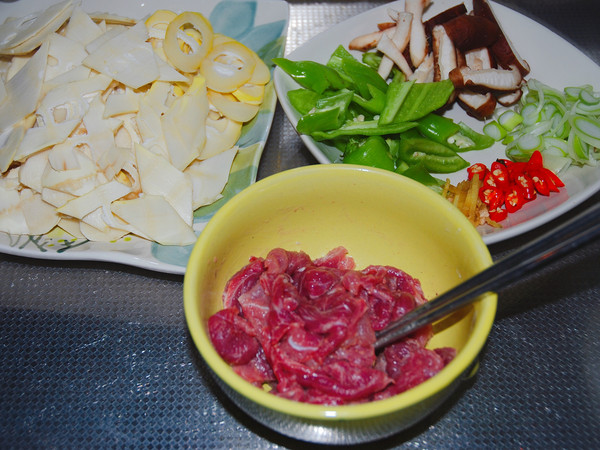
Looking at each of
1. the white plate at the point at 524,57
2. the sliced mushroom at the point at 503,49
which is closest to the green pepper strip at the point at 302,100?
the white plate at the point at 524,57

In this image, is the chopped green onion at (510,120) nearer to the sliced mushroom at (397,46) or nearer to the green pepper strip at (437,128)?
the green pepper strip at (437,128)

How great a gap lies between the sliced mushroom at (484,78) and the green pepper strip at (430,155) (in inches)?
12.5

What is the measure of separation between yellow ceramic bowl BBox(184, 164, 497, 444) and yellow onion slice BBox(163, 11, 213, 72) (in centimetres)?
94

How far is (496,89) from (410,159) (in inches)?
20.2

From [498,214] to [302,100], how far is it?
2.84 feet

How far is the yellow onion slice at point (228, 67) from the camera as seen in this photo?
7.10ft

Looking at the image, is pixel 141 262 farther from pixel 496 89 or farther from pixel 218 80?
pixel 496 89

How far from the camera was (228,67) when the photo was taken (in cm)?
218

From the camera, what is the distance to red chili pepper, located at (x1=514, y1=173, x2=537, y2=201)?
77.0 inches

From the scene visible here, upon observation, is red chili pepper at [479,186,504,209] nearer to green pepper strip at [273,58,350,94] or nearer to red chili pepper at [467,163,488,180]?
red chili pepper at [467,163,488,180]

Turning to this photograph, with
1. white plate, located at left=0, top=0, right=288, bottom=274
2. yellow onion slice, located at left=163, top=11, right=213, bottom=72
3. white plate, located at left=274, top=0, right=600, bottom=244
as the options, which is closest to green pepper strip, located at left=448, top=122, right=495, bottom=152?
white plate, located at left=274, top=0, right=600, bottom=244

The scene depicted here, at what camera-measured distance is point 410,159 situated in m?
2.12

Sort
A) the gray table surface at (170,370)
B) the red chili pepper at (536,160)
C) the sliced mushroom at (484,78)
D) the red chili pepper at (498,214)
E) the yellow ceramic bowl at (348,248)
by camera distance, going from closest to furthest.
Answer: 1. the yellow ceramic bowl at (348,248)
2. the gray table surface at (170,370)
3. the red chili pepper at (498,214)
4. the red chili pepper at (536,160)
5. the sliced mushroom at (484,78)

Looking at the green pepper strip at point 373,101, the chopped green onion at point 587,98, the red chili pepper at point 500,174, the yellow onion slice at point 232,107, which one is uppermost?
the chopped green onion at point 587,98
